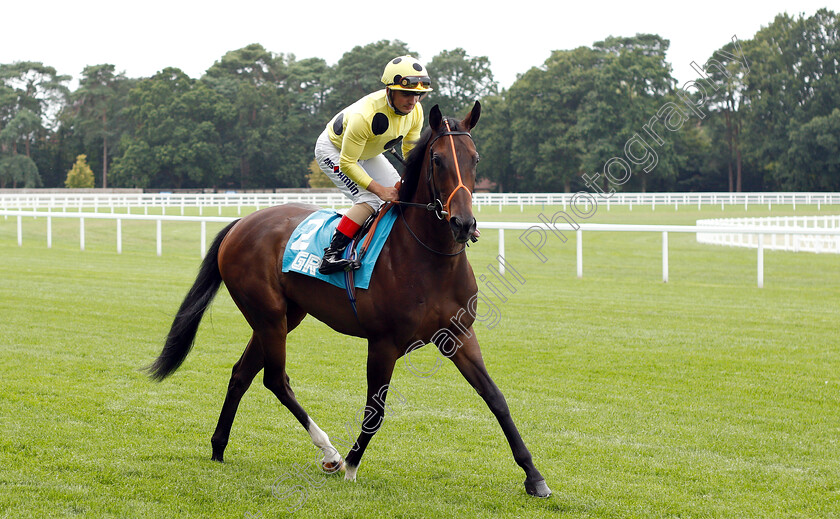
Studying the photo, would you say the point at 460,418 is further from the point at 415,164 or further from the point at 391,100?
the point at 391,100

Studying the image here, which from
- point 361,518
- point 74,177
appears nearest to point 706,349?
point 361,518

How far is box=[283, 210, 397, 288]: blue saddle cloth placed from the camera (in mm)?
4273

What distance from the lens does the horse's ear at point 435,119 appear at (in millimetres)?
3895

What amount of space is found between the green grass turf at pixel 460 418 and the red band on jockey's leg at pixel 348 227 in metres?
1.30

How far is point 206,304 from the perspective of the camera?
17.1ft

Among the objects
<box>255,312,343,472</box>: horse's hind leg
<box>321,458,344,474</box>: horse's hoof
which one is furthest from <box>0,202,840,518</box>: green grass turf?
<box>255,312,343,472</box>: horse's hind leg

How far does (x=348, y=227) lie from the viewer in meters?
4.46

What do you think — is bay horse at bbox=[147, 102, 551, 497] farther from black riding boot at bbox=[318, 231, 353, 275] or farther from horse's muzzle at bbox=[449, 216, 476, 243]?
black riding boot at bbox=[318, 231, 353, 275]

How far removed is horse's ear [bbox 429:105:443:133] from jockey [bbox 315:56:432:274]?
271mm

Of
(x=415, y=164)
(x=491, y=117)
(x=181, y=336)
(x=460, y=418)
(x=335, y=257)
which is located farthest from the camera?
(x=491, y=117)

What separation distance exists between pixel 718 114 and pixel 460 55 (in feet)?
65.2

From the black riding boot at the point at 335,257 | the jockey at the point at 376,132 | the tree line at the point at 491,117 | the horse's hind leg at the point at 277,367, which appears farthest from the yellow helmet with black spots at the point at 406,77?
the tree line at the point at 491,117

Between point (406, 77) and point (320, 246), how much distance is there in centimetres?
109

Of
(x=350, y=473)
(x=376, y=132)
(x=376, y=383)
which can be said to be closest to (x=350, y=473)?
(x=350, y=473)
